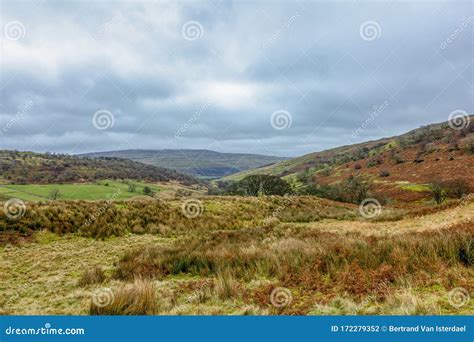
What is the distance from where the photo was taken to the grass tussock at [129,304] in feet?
19.8

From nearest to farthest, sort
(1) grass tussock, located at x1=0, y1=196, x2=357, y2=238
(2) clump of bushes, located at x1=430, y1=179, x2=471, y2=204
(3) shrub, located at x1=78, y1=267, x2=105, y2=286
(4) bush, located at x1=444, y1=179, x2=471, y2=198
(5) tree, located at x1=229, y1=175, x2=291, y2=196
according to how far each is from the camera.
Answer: (3) shrub, located at x1=78, y1=267, x2=105, y2=286 < (1) grass tussock, located at x1=0, y1=196, x2=357, y2=238 < (2) clump of bushes, located at x1=430, y1=179, x2=471, y2=204 < (4) bush, located at x1=444, y1=179, x2=471, y2=198 < (5) tree, located at x1=229, y1=175, x2=291, y2=196

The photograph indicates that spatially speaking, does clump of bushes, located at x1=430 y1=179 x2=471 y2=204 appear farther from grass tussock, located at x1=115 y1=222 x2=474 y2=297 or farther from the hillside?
grass tussock, located at x1=115 y1=222 x2=474 y2=297

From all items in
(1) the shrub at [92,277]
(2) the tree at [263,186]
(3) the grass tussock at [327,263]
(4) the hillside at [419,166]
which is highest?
(4) the hillside at [419,166]

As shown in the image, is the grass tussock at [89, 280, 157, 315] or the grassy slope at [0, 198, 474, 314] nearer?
the grassy slope at [0, 198, 474, 314]

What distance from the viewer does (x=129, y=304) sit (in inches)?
245

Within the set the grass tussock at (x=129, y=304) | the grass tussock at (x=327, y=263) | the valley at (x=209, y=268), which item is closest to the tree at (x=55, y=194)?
the valley at (x=209, y=268)

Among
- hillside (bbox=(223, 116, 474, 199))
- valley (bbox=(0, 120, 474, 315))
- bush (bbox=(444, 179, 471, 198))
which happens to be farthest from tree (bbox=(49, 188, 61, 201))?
bush (bbox=(444, 179, 471, 198))

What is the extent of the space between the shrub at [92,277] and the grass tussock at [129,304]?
242cm

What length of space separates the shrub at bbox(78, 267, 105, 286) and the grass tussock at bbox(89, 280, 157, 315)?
95.3 inches

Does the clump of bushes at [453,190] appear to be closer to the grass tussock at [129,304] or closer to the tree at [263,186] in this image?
the tree at [263,186]

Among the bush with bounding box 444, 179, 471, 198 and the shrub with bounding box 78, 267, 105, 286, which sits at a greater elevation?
the bush with bounding box 444, 179, 471, 198

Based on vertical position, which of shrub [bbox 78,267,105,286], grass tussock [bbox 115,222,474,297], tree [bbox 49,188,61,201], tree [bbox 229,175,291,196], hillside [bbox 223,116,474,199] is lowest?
shrub [bbox 78,267,105,286]

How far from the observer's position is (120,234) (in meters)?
16.8

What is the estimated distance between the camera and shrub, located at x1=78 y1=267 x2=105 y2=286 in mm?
8469
